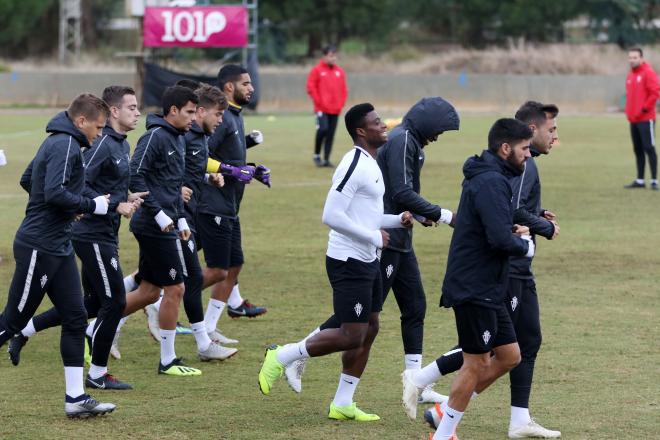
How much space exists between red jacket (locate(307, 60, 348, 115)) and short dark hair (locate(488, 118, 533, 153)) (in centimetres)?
1622

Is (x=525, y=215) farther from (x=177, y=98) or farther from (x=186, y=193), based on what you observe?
(x=186, y=193)

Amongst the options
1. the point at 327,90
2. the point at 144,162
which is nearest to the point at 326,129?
the point at 327,90

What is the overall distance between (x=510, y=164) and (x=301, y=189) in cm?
1286

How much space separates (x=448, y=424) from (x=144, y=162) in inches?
123

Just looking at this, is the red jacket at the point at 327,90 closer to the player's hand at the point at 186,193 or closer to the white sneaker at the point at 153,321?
the white sneaker at the point at 153,321

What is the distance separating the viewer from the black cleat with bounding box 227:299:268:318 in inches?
416

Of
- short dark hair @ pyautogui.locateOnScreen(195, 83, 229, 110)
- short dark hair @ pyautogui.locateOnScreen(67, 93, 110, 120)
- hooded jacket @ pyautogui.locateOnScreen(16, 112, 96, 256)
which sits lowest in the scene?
hooded jacket @ pyautogui.locateOnScreen(16, 112, 96, 256)

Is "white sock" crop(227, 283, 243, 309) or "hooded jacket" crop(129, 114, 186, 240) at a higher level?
"hooded jacket" crop(129, 114, 186, 240)

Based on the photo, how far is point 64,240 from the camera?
24.0 feet

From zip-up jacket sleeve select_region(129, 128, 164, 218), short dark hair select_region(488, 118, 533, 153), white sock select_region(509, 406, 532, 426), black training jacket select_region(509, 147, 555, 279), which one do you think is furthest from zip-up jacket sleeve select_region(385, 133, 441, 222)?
zip-up jacket sleeve select_region(129, 128, 164, 218)

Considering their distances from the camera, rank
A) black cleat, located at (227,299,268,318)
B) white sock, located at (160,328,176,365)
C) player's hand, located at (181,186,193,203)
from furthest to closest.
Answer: black cleat, located at (227,299,268,318) → player's hand, located at (181,186,193,203) → white sock, located at (160,328,176,365)

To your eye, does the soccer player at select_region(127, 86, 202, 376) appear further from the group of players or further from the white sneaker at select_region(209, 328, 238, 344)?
the white sneaker at select_region(209, 328, 238, 344)

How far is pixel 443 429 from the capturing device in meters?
6.63

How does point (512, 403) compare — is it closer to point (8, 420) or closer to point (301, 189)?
point (8, 420)
